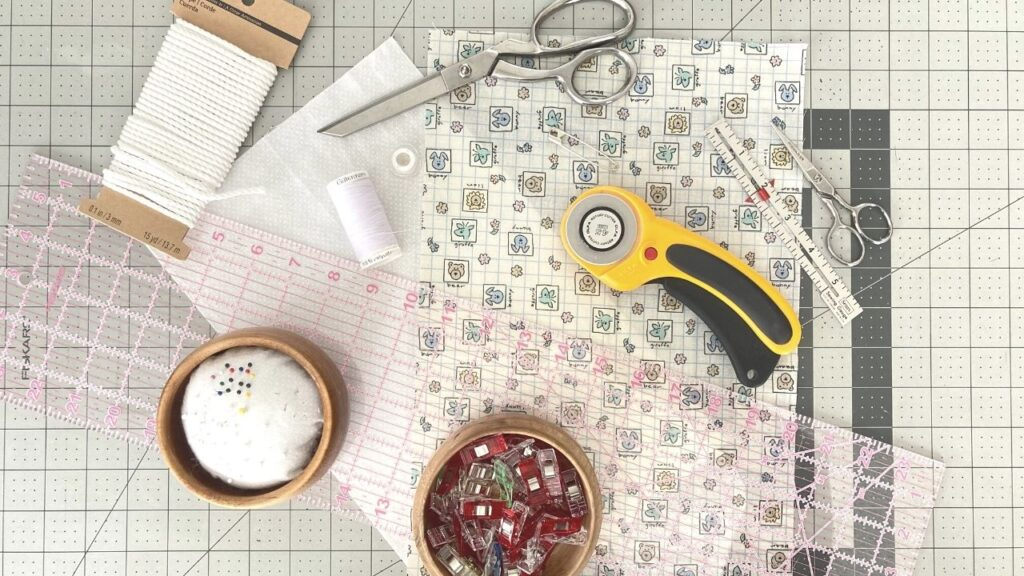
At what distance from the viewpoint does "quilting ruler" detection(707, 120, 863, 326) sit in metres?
1.28

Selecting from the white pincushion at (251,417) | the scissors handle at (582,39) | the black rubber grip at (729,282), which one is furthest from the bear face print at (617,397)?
the scissors handle at (582,39)

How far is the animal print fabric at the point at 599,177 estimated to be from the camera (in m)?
1.28

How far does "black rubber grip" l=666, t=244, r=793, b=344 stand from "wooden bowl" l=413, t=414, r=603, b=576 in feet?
1.16

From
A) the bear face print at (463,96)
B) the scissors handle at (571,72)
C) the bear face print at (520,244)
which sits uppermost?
the scissors handle at (571,72)

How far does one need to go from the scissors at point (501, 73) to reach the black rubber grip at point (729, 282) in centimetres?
31

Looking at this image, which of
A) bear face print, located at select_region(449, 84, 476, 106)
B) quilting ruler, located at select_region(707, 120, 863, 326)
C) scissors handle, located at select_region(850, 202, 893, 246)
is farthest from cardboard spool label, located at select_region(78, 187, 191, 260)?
scissors handle, located at select_region(850, 202, 893, 246)

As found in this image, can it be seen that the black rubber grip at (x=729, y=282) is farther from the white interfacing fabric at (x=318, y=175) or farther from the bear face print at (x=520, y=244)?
the white interfacing fabric at (x=318, y=175)

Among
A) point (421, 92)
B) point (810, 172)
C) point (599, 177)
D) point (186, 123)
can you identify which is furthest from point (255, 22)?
point (810, 172)

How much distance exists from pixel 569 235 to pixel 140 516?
93cm

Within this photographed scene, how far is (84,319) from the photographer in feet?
4.23

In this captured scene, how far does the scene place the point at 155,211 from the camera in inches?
49.1

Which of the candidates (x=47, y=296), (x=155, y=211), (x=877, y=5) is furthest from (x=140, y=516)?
(x=877, y=5)

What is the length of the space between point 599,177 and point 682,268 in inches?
8.7

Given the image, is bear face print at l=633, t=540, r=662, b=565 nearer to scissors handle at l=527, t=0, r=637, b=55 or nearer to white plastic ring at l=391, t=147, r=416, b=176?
white plastic ring at l=391, t=147, r=416, b=176
